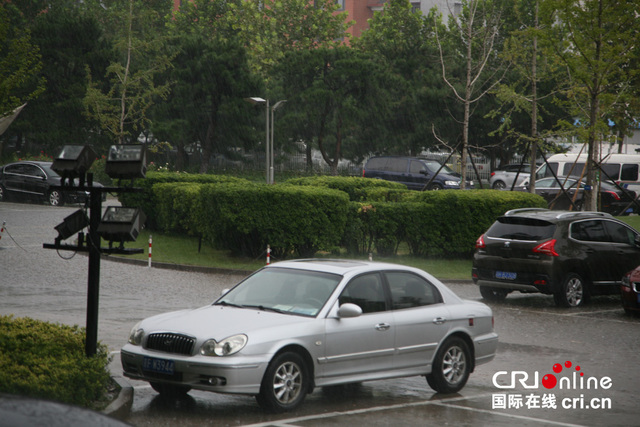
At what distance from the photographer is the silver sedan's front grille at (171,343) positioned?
8.07 meters

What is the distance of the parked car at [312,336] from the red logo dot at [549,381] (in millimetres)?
725

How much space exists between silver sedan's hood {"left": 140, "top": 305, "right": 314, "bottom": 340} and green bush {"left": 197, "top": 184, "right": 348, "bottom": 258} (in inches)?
490

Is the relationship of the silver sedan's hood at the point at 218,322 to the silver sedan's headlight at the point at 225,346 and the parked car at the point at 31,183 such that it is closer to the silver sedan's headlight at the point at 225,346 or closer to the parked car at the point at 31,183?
the silver sedan's headlight at the point at 225,346

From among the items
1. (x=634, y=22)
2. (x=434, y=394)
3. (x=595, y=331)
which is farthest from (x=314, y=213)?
(x=434, y=394)

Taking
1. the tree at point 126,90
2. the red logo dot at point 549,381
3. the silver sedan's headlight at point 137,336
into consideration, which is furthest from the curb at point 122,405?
the tree at point 126,90

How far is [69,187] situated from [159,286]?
946cm

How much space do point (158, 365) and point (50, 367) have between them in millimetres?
950

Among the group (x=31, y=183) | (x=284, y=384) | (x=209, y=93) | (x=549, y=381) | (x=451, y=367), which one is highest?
(x=209, y=93)

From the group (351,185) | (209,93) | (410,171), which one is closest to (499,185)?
(410,171)

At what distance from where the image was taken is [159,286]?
1789cm

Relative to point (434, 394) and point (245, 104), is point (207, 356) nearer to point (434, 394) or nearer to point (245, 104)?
point (434, 394)

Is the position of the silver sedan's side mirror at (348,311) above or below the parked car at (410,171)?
below

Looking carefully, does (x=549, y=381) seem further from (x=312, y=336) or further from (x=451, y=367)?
(x=312, y=336)

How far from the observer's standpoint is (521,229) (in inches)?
664
